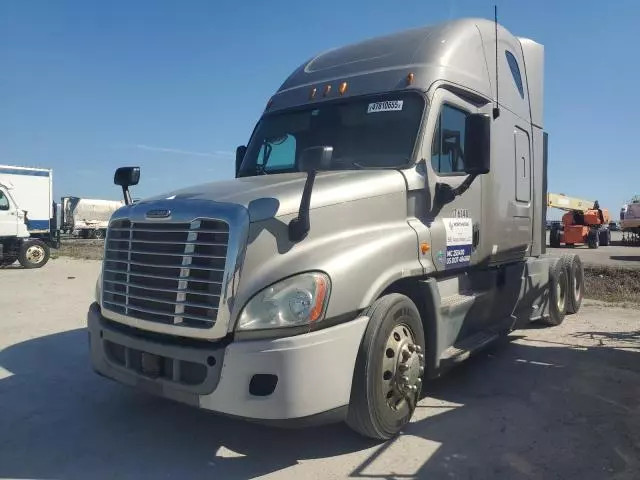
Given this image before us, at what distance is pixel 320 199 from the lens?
145 inches

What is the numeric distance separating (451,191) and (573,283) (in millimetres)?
5163

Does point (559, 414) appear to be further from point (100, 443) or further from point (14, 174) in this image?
point (14, 174)

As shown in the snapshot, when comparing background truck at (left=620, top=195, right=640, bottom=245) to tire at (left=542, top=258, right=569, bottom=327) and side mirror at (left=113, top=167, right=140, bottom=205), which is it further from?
side mirror at (left=113, top=167, right=140, bottom=205)

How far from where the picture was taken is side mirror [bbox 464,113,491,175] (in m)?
4.42

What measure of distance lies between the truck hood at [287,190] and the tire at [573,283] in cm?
560

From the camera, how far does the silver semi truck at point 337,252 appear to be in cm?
331

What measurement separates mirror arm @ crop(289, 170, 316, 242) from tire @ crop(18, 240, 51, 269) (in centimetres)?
1748

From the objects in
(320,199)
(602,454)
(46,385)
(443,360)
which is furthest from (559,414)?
(46,385)

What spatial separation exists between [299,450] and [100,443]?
146cm

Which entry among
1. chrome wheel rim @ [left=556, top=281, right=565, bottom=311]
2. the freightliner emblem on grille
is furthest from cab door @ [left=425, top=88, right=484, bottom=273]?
chrome wheel rim @ [left=556, top=281, right=565, bottom=311]

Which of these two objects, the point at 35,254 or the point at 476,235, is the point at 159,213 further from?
the point at 35,254

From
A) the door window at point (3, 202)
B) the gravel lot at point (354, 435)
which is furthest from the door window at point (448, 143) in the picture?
the door window at point (3, 202)

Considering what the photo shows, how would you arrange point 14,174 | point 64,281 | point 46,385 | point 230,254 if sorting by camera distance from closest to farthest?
point 230,254
point 46,385
point 64,281
point 14,174

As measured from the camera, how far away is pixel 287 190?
377 centimetres
